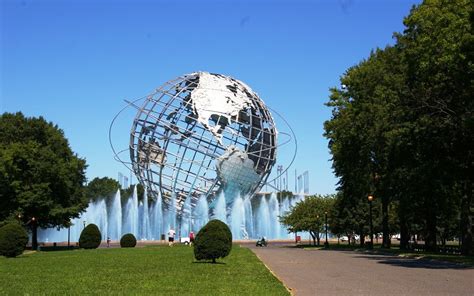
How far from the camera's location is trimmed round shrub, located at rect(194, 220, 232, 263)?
23.7m

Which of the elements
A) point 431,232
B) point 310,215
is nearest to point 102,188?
point 310,215

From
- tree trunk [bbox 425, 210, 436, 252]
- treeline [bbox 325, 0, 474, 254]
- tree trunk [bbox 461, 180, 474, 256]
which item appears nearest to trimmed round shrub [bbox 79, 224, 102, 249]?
treeline [bbox 325, 0, 474, 254]

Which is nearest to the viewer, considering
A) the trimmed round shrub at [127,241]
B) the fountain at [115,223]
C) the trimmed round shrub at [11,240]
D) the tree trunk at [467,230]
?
the trimmed round shrub at [11,240]

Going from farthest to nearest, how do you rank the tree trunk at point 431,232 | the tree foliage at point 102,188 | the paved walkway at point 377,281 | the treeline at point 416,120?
1. the tree foliage at point 102,188
2. the tree trunk at point 431,232
3. the treeline at point 416,120
4. the paved walkway at point 377,281

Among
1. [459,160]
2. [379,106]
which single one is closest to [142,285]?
[459,160]

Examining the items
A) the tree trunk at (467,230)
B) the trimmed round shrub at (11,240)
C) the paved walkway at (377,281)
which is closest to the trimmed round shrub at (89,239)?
the trimmed round shrub at (11,240)

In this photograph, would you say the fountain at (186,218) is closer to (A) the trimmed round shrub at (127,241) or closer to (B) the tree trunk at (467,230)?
(A) the trimmed round shrub at (127,241)

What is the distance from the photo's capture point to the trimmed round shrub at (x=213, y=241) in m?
23.7

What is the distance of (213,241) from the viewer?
2378 cm

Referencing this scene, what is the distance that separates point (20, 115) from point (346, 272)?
41.4 meters

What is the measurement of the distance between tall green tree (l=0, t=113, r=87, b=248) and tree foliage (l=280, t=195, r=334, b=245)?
73.4ft

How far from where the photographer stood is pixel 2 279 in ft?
58.2

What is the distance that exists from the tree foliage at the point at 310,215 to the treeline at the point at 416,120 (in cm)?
1602

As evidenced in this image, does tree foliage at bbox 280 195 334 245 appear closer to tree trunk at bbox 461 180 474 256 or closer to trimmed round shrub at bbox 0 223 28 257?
tree trunk at bbox 461 180 474 256
